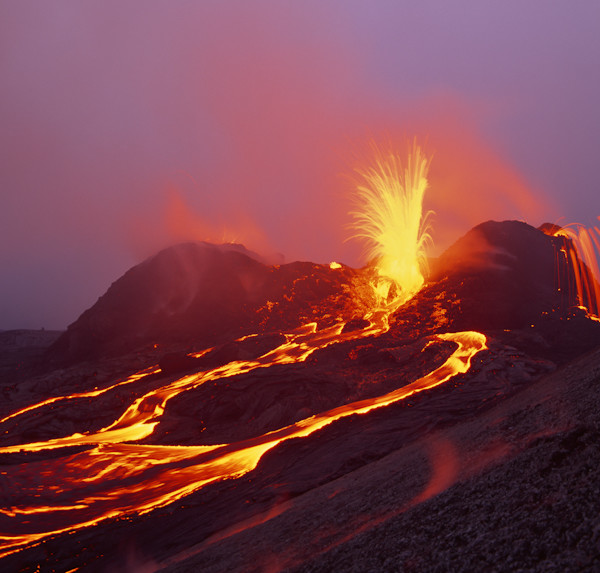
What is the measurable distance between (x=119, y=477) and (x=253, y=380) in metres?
10.6

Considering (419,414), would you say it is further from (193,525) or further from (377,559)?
(377,559)

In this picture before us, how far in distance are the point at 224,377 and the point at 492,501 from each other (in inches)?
914

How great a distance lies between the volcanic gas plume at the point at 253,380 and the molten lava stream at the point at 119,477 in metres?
0.09

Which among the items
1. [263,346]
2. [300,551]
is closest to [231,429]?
[263,346]

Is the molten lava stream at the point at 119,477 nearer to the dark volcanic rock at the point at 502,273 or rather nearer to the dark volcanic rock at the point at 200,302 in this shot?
the dark volcanic rock at the point at 502,273

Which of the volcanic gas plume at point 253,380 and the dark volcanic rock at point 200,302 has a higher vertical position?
the dark volcanic rock at point 200,302

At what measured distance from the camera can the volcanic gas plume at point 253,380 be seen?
1445 cm

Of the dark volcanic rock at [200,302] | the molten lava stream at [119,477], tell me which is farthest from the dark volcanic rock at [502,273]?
the molten lava stream at [119,477]

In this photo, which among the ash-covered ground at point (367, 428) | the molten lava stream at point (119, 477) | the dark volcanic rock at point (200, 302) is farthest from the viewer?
the dark volcanic rock at point (200, 302)

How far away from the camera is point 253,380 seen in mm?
26500

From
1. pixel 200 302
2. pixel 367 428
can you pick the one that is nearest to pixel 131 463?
pixel 367 428

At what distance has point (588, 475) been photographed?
17.9 ft

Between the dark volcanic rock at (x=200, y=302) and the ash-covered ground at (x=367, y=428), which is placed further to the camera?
the dark volcanic rock at (x=200, y=302)

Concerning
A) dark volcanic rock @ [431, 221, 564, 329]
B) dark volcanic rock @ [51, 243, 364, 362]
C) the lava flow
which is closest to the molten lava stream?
the lava flow
